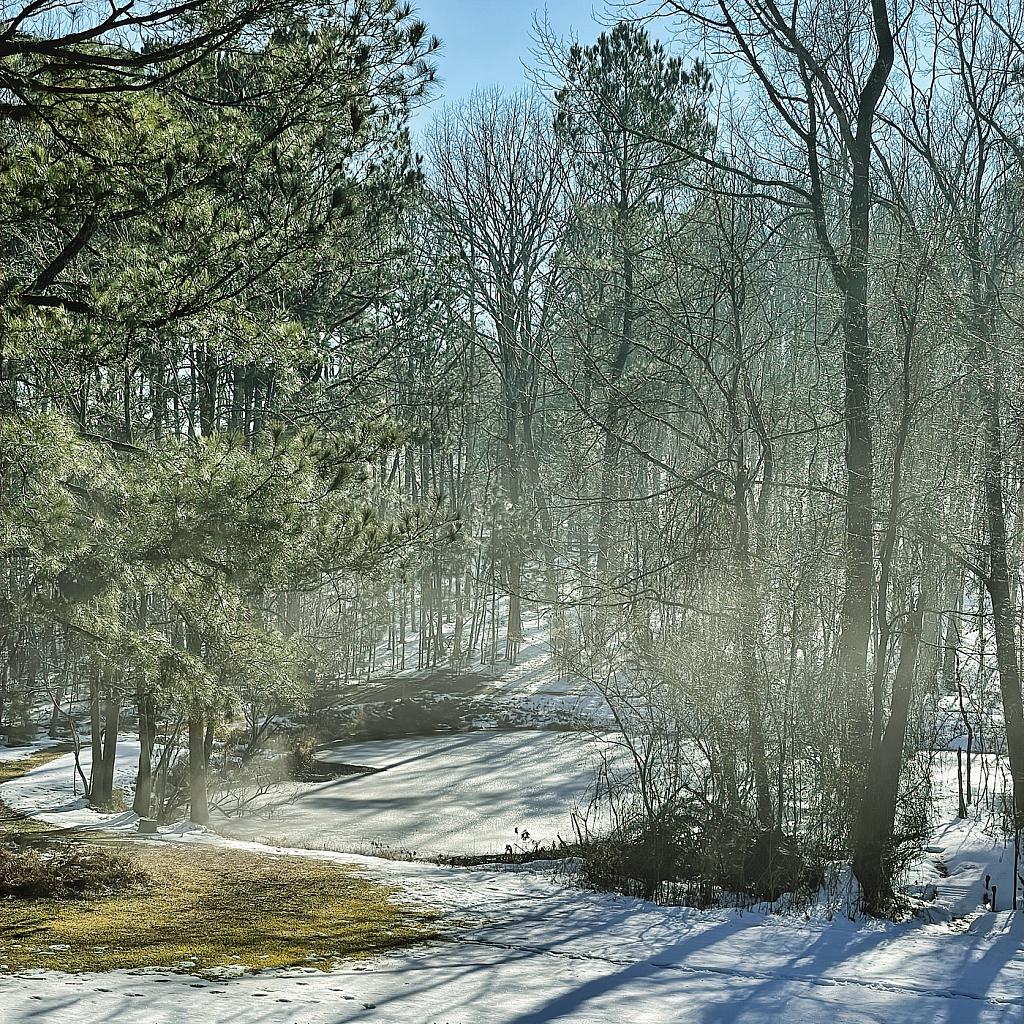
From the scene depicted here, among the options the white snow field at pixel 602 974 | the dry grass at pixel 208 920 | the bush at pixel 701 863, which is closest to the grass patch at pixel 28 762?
the dry grass at pixel 208 920

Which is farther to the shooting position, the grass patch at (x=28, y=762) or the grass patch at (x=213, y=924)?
the grass patch at (x=28, y=762)

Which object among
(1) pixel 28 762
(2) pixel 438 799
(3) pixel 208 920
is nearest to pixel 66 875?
(3) pixel 208 920

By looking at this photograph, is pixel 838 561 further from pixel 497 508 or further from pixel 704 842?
pixel 497 508

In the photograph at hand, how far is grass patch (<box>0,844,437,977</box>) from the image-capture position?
4.40 metres

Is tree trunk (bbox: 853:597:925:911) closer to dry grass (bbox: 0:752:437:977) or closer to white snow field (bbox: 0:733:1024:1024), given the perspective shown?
white snow field (bbox: 0:733:1024:1024)

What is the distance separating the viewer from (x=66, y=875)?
19.3 feet

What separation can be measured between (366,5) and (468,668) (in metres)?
21.2

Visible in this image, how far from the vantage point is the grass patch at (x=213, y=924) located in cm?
440

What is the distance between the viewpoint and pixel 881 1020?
4.20 meters

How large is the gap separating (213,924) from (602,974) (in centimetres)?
218

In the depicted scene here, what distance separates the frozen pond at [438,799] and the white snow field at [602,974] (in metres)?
3.52

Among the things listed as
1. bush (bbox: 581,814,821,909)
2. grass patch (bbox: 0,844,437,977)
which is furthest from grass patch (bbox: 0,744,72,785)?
bush (bbox: 581,814,821,909)

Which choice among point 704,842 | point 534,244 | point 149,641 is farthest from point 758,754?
point 534,244

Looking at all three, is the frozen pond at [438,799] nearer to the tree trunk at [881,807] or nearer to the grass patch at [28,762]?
the tree trunk at [881,807]
